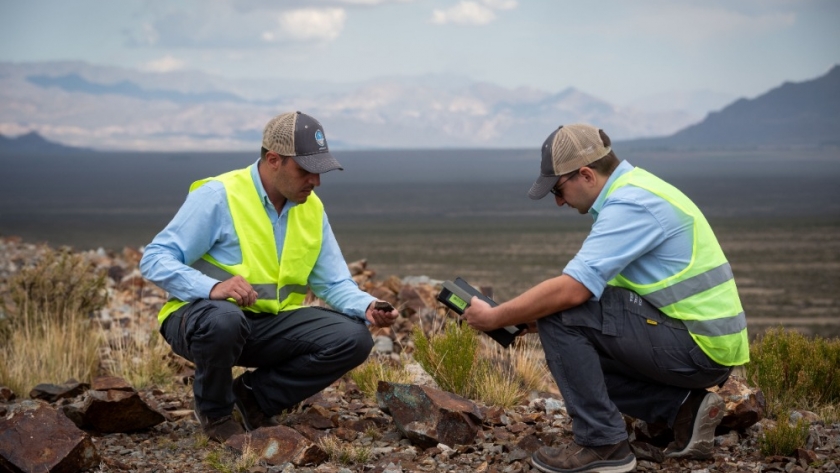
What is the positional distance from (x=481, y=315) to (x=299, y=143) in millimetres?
1429

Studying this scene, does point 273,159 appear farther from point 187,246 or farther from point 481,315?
point 481,315

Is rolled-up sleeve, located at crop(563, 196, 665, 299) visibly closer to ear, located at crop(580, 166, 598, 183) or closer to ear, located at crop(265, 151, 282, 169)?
ear, located at crop(580, 166, 598, 183)

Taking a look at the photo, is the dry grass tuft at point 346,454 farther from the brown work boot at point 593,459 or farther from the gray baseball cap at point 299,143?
the gray baseball cap at point 299,143

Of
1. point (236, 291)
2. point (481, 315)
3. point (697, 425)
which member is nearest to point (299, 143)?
point (236, 291)

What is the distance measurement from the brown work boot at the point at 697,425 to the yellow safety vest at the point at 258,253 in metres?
2.25

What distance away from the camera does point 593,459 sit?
16.0 ft

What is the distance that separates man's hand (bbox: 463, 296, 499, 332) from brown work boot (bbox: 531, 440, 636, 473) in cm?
72

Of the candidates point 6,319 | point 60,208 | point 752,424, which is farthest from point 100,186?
point 752,424

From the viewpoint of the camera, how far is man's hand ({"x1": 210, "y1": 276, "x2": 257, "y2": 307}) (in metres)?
5.26

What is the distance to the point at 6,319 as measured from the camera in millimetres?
9805

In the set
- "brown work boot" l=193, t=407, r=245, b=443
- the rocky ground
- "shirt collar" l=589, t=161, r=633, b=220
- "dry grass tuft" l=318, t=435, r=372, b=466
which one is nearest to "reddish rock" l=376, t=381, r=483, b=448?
the rocky ground

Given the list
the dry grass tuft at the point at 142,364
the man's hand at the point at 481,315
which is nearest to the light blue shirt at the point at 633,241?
the man's hand at the point at 481,315

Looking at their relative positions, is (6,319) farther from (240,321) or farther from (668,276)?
(668,276)

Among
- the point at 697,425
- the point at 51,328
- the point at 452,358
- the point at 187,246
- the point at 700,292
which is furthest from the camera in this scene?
the point at 51,328
